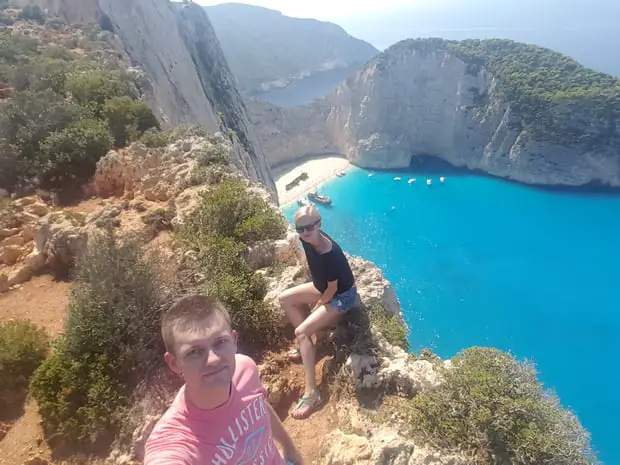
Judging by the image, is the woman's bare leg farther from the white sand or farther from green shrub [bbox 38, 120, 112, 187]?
the white sand

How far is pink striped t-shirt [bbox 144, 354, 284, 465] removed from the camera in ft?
7.07

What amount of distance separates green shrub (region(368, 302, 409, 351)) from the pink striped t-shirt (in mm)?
2299

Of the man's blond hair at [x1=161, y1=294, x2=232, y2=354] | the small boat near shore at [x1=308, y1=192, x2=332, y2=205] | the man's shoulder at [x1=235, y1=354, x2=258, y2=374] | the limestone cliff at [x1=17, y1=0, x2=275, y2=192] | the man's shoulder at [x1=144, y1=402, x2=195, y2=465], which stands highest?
the man's blond hair at [x1=161, y1=294, x2=232, y2=354]

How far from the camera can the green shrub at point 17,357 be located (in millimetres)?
4426

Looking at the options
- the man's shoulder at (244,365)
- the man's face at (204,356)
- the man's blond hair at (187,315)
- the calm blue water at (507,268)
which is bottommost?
the calm blue water at (507,268)

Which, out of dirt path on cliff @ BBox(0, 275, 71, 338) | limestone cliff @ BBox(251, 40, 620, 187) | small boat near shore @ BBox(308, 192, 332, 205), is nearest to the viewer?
dirt path on cliff @ BBox(0, 275, 71, 338)

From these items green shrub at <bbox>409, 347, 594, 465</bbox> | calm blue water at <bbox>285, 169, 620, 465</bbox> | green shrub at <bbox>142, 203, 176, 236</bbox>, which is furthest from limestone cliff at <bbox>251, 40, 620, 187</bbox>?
green shrub at <bbox>409, 347, 594, 465</bbox>

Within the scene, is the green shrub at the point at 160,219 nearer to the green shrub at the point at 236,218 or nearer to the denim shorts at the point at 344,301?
the green shrub at the point at 236,218

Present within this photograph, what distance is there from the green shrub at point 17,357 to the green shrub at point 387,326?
Result: 12.1 ft

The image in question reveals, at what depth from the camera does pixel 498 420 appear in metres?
3.43

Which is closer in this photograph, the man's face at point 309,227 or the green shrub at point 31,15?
the man's face at point 309,227

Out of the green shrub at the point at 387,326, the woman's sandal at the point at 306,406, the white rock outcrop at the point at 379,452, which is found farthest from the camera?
the green shrub at the point at 387,326

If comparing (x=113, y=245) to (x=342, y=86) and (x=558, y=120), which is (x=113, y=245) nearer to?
(x=558, y=120)

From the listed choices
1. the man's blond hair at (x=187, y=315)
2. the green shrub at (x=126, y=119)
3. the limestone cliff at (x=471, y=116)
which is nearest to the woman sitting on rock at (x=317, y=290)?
the man's blond hair at (x=187, y=315)
